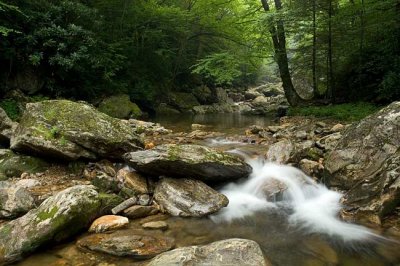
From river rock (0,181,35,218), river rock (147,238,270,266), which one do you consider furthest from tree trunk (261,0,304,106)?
river rock (147,238,270,266)

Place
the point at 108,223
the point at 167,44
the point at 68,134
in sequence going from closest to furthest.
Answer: the point at 108,223
the point at 68,134
the point at 167,44

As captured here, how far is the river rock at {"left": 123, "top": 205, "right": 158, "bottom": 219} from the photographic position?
15.2 feet

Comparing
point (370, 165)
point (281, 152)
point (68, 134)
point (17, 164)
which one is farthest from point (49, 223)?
point (370, 165)

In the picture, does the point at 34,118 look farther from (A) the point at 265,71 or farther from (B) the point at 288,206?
(A) the point at 265,71

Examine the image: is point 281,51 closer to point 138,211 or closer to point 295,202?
point 295,202

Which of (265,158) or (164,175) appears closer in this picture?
(164,175)

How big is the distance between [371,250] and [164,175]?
323cm

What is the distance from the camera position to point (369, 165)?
516cm

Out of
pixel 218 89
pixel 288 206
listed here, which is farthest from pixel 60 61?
pixel 218 89

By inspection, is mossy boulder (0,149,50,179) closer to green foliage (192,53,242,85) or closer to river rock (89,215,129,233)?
river rock (89,215,129,233)

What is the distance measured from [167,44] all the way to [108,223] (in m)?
15.6

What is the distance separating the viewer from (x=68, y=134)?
5723 millimetres

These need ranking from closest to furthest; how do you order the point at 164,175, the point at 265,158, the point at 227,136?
the point at 164,175
the point at 265,158
the point at 227,136

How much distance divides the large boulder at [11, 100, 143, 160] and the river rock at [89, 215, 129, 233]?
1.81m
